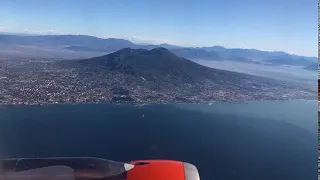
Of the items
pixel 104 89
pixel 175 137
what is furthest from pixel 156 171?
pixel 104 89

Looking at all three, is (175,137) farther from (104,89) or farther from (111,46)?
(111,46)

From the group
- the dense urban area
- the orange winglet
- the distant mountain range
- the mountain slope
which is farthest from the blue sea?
the distant mountain range

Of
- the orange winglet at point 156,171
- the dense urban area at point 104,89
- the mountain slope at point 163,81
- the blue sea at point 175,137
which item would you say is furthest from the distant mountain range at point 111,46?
the orange winglet at point 156,171

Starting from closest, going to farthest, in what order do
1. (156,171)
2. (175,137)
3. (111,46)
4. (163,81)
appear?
(156,171), (175,137), (163,81), (111,46)

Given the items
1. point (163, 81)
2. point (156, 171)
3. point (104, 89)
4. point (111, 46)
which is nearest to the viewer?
point (156, 171)

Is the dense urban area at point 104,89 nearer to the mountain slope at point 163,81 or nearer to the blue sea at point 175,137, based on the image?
the mountain slope at point 163,81

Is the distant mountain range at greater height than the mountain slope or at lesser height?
greater

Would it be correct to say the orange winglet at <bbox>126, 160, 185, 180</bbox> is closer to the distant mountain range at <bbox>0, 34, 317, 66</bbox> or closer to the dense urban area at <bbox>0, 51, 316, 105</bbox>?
the dense urban area at <bbox>0, 51, 316, 105</bbox>
